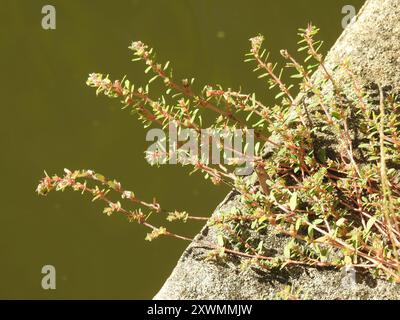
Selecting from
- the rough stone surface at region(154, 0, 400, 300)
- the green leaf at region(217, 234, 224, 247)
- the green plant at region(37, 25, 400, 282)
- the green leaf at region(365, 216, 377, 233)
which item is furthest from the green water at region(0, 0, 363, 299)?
the green leaf at region(365, 216, 377, 233)

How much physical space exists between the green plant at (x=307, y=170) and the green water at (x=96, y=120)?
2.61 feet

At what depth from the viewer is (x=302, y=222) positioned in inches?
77.2

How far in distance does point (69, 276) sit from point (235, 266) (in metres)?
1.23

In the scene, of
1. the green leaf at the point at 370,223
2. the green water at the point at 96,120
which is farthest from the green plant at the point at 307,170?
the green water at the point at 96,120

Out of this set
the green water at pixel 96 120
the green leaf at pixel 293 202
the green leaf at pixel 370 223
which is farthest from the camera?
the green water at pixel 96 120

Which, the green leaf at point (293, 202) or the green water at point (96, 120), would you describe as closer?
the green leaf at point (293, 202)

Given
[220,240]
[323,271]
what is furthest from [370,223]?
[220,240]

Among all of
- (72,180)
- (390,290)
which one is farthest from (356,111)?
(72,180)

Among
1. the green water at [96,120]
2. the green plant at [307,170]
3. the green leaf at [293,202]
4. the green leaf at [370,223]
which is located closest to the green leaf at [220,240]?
the green plant at [307,170]

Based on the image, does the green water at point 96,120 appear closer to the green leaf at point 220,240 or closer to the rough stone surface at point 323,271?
the rough stone surface at point 323,271

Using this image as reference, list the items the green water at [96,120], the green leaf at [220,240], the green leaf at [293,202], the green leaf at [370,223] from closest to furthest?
the green leaf at [370,223], the green leaf at [293,202], the green leaf at [220,240], the green water at [96,120]

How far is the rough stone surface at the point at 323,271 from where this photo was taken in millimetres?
1933

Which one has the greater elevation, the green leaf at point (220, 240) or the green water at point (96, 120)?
the green water at point (96, 120)

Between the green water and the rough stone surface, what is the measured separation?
25.3 inches
